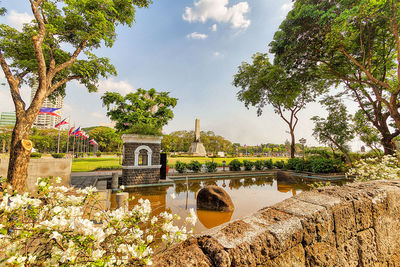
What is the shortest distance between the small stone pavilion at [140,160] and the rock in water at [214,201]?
5.65 meters

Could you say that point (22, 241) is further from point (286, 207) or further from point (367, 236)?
point (367, 236)

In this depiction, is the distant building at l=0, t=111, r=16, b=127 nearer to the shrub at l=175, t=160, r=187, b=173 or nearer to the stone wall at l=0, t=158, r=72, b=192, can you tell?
the stone wall at l=0, t=158, r=72, b=192

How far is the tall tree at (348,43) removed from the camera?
356 inches

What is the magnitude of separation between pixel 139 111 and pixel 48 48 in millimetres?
6397

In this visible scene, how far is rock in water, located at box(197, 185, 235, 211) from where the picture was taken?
7.10 m

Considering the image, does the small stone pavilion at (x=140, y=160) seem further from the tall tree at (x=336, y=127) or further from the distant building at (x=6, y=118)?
the distant building at (x=6, y=118)

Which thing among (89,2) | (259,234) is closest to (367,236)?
(259,234)

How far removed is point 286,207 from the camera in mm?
1643

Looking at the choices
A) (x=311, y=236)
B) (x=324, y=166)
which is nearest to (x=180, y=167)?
(x=324, y=166)

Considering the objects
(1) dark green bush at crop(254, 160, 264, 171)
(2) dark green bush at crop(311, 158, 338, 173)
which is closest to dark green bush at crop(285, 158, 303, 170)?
(2) dark green bush at crop(311, 158, 338, 173)

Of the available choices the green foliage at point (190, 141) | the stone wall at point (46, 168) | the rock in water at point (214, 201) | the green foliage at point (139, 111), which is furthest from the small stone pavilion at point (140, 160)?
the green foliage at point (190, 141)

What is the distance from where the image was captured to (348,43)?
39.0 ft

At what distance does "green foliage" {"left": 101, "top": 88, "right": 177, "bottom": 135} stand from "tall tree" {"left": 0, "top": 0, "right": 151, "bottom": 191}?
83.8 inches

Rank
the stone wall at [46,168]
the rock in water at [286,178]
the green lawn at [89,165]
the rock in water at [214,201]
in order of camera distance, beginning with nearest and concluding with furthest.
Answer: the rock in water at [214,201] < the stone wall at [46,168] < the rock in water at [286,178] < the green lawn at [89,165]
